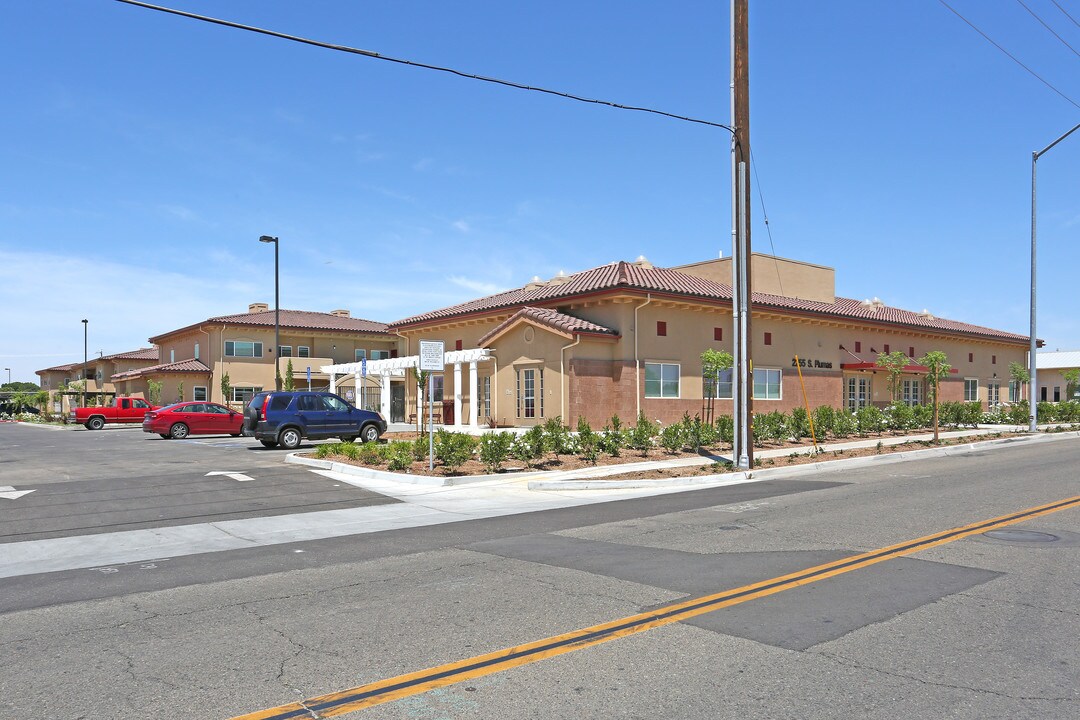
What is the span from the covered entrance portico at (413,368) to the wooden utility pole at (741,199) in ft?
50.4

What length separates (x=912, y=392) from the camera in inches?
1714

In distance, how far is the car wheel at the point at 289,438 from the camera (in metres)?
24.1

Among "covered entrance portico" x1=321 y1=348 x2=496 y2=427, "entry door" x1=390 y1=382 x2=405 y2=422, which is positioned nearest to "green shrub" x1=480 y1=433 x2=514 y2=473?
"covered entrance portico" x1=321 y1=348 x2=496 y2=427

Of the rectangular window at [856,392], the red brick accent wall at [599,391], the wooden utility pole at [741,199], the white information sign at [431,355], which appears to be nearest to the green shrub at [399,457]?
the white information sign at [431,355]

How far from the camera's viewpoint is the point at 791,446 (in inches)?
956

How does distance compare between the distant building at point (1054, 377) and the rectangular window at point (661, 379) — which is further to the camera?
the distant building at point (1054, 377)

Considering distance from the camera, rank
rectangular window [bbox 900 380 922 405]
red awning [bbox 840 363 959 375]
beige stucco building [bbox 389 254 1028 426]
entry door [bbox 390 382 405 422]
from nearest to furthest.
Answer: beige stucco building [bbox 389 254 1028 426] → red awning [bbox 840 363 959 375] → rectangular window [bbox 900 380 922 405] → entry door [bbox 390 382 405 422]

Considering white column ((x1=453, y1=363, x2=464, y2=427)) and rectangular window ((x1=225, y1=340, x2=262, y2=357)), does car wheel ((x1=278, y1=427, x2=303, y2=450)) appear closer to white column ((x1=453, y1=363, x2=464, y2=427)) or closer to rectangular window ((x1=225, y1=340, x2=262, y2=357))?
white column ((x1=453, y1=363, x2=464, y2=427))

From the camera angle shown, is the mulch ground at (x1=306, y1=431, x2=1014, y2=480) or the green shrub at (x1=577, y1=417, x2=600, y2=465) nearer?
the mulch ground at (x1=306, y1=431, x2=1014, y2=480)

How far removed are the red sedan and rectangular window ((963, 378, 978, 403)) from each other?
3949 centimetres

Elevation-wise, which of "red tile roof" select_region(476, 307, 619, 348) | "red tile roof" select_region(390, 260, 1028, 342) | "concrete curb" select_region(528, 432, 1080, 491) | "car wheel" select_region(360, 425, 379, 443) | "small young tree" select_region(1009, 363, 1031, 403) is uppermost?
"red tile roof" select_region(390, 260, 1028, 342)

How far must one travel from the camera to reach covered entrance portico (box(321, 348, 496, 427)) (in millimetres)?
32312

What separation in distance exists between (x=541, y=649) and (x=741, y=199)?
14275 mm

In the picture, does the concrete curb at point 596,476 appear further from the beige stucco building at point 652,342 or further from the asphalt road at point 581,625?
the beige stucco building at point 652,342
